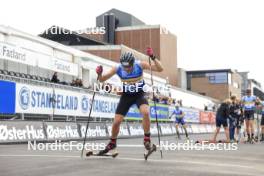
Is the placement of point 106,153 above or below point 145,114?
below

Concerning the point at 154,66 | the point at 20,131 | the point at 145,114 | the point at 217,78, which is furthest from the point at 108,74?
the point at 217,78

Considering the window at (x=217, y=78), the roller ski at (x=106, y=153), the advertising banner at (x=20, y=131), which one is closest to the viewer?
the roller ski at (x=106, y=153)

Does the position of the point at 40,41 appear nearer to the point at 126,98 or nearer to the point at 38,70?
the point at 38,70

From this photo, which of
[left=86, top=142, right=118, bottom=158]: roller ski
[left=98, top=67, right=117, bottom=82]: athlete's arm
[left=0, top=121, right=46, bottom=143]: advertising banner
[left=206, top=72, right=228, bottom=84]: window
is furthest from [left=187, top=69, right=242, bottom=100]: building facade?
[left=86, top=142, right=118, bottom=158]: roller ski

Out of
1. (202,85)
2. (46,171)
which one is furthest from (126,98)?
(202,85)

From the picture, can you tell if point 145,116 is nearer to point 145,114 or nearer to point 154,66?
→ point 145,114

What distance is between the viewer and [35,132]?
1692 centimetres

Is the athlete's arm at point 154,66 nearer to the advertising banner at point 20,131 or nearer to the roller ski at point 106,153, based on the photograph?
the roller ski at point 106,153

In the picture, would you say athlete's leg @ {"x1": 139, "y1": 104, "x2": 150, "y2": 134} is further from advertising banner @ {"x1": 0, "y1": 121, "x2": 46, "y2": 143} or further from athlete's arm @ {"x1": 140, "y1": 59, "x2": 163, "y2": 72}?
advertising banner @ {"x1": 0, "y1": 121, "x2": 46, "y2": 143}

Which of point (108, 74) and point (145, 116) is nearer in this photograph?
point (145, 116)

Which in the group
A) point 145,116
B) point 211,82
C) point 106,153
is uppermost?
point 211,82

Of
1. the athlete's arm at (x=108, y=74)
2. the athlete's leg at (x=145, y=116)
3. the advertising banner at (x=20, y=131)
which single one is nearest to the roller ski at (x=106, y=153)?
the athlete's leg at (x=145, y=116)

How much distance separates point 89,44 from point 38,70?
39561mm

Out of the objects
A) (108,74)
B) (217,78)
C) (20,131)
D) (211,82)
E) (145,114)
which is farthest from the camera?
(217,78)
